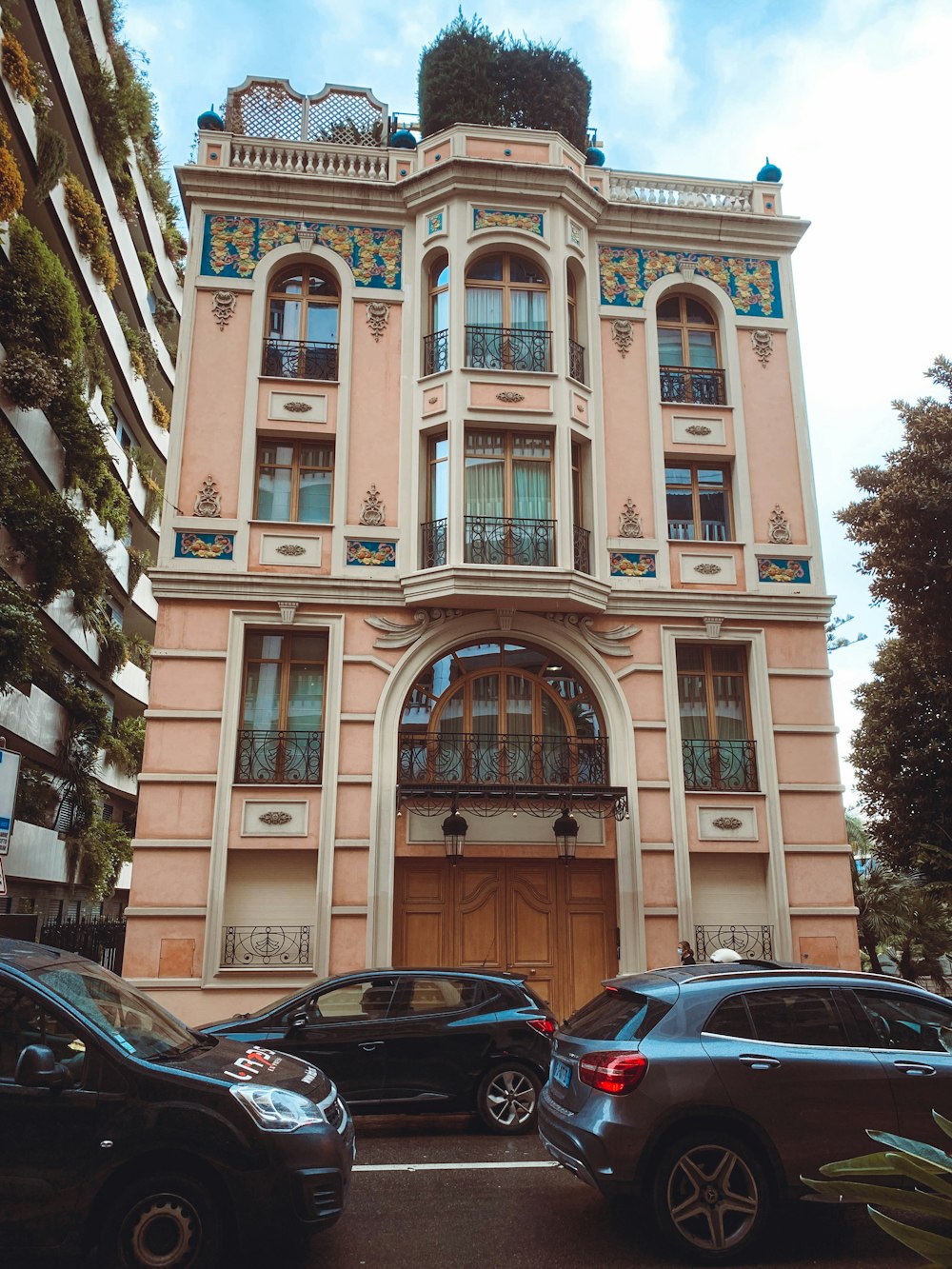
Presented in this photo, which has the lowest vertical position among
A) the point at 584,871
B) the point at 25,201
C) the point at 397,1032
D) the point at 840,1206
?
the point at 840,1206

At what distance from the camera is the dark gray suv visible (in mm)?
6195

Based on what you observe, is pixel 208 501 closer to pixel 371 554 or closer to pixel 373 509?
pixel 373 509

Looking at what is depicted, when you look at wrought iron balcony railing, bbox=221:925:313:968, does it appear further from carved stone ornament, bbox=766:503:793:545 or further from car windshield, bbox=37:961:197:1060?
carved stone ornament, bbox=766:503:793:545

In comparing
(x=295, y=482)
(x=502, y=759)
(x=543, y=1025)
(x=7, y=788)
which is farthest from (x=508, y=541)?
(x=7, y=788)

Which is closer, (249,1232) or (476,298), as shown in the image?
(249,1232)

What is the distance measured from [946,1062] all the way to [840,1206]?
126 cm

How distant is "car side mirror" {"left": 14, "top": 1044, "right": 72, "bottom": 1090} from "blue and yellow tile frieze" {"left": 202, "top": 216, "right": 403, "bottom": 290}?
14.9 m

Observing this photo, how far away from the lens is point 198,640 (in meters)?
15.8

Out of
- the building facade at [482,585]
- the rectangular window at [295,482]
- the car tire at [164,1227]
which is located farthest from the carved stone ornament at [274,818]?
the car tire at [164,1227]

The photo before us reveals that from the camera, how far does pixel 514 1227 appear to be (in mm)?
6652

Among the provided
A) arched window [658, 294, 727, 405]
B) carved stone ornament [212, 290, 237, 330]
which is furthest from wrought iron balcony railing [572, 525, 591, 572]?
carved stone ornament [212, 290, 237, 330]

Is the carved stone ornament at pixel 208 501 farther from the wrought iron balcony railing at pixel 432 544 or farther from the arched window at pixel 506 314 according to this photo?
the arched window at pixel 506 314

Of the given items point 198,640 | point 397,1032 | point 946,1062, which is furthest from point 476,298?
point 946,1062

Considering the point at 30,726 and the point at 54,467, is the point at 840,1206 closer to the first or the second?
the point at 30,726
